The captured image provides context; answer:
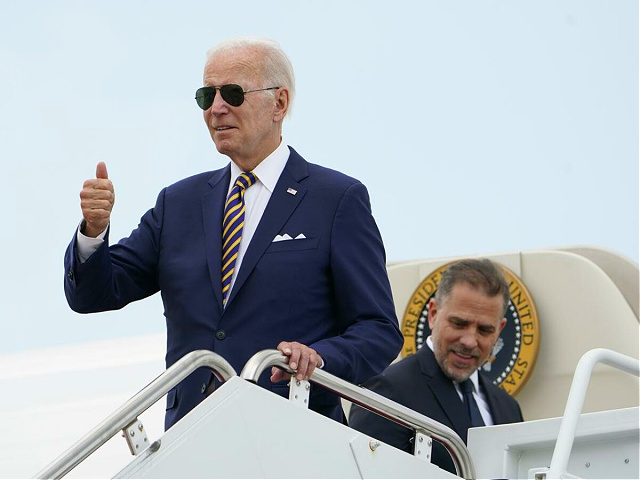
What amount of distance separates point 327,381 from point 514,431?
1302mm

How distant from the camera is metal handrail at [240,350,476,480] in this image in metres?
3.34

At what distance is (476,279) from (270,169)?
7.13ft

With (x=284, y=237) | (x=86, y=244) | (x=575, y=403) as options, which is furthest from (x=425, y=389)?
(x=86, y=244)

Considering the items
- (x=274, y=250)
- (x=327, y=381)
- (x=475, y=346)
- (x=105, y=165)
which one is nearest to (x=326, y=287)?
(x=274, y=250)

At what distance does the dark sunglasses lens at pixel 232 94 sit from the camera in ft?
13.1

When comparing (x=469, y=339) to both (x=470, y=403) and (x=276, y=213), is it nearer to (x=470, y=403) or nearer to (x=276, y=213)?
(x=470, y=403)

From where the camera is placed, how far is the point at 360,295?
392 cm

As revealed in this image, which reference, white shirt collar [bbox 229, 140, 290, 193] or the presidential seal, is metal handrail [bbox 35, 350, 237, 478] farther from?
the presidential seal

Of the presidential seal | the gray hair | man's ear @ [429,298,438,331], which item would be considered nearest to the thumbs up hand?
the gray hair

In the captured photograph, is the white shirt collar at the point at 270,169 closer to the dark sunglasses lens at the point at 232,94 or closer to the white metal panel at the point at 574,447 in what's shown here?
the dark sunglasses lens at the point at 232,94

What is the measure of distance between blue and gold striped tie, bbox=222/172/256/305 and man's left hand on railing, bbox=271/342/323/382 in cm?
49

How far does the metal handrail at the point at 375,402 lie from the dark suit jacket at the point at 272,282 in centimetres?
10

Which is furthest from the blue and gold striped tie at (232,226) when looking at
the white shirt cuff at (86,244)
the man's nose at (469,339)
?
the man's nose at (469,339)

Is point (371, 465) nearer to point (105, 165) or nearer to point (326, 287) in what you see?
point (326, 287)
